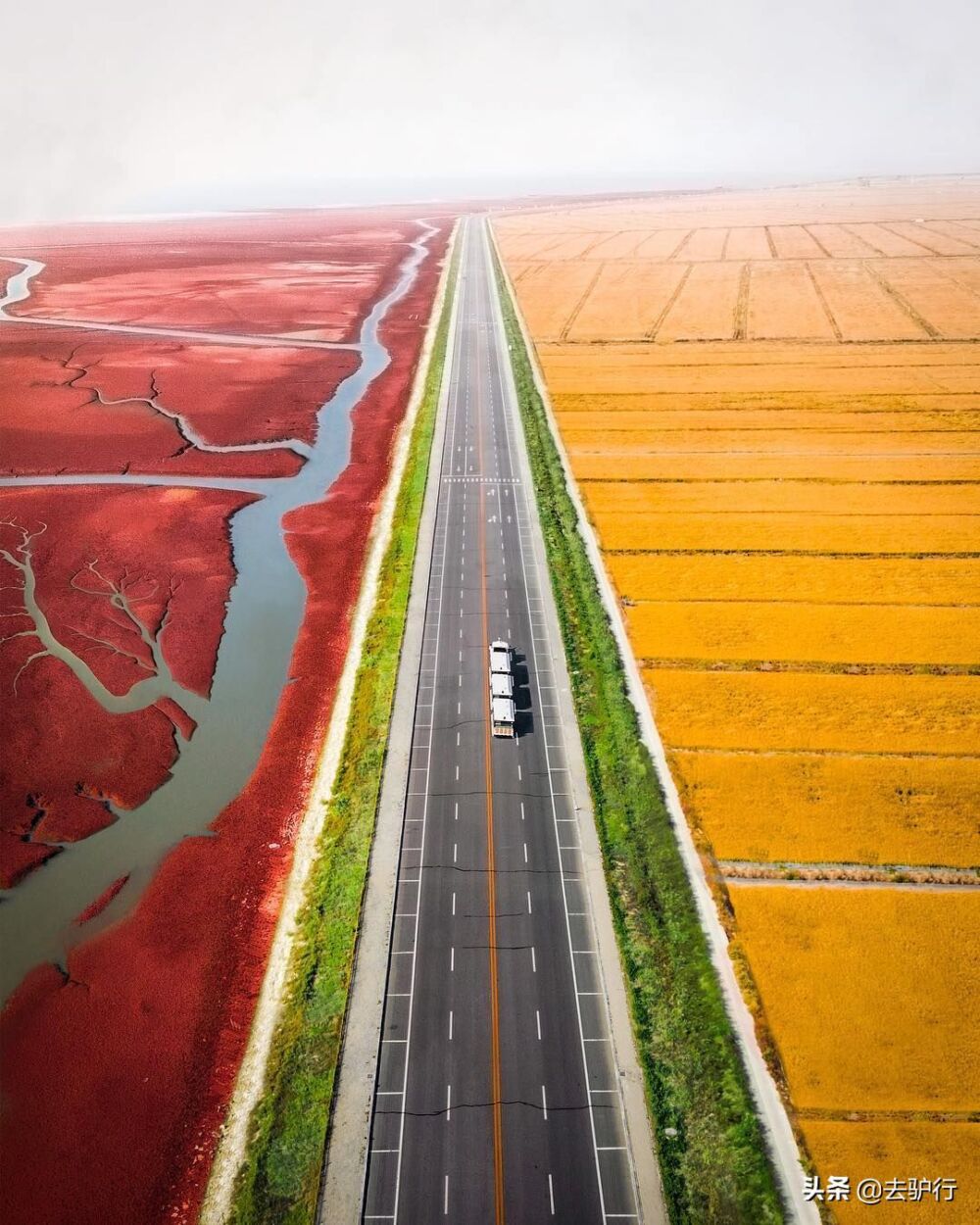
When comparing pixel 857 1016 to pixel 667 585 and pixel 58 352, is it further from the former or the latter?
pixel 58 352

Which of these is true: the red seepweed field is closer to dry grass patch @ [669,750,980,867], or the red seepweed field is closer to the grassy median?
the grassy median

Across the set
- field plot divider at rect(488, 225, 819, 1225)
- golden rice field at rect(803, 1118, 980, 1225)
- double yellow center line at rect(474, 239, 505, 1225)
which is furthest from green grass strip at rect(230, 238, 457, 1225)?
golden rice field at rect(803, 1118, 980, 1225)

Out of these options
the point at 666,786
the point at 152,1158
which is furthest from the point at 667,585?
the point at 152,1158

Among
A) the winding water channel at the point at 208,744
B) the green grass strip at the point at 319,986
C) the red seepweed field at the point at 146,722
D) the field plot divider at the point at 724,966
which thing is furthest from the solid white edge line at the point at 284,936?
the field plot divider at the point at 724,966

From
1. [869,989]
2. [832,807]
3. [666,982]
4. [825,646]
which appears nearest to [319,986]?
[666,982]

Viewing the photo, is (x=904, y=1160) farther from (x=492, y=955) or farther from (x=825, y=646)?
(x=825, y=646)

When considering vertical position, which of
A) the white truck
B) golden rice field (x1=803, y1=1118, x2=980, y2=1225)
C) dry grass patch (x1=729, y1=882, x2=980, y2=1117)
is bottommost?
golden rice field (x1=803, y1=1118, x2=980, y2=1225)
